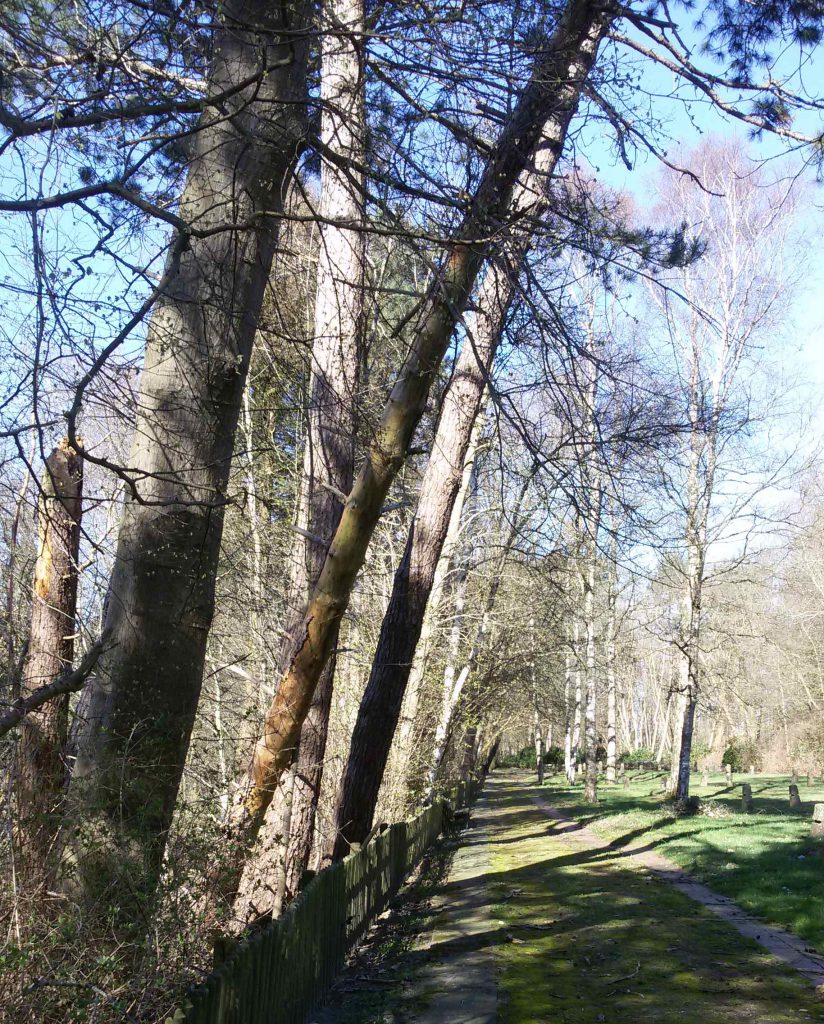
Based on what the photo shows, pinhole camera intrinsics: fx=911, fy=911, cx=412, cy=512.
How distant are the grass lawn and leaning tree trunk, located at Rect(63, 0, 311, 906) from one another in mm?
7097

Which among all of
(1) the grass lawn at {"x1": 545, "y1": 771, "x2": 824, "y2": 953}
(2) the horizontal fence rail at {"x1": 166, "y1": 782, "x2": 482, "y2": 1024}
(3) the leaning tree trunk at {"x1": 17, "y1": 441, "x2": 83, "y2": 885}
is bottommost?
(1) the grass lawn at {"x1": 545, "y1": 771, "x2": 824, "y2": 953}

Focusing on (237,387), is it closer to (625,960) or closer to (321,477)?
(321,477)

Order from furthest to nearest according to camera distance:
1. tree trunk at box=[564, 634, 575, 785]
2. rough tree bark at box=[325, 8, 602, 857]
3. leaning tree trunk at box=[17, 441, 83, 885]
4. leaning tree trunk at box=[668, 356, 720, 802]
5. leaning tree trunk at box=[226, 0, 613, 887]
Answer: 1. tree trunk at box=[564, 634, 575, 785]
2. leaning tree trunk at box=[668, 356, 720, 802]
3. rough tree bark at box=[325, 8, 602, 857]
4. leaning tree trunk at box=[226, 0, 613, 887]
5. leaning tree trunk at box=[17, 441, 83, 885]

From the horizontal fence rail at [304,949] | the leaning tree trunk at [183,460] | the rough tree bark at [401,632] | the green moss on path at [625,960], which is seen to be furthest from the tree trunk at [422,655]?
the leaning tree trunk at [183,460]

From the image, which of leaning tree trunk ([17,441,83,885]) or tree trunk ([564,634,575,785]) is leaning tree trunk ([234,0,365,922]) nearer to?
leaning tree trunk ([17,441,83,885])

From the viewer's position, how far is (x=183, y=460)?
4.03 meters

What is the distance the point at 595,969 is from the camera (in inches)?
306

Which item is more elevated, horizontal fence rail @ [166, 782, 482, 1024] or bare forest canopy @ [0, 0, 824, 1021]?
bare forest canopy @ [0, 0, 824, 1021]

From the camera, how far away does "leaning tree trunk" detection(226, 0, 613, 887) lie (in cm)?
497

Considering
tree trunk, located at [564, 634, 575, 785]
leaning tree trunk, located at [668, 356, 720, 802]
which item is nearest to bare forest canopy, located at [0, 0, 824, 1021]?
leaning tree trunk, located at [668, 356, 720, 802]

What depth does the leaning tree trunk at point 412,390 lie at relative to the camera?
16.3 ft

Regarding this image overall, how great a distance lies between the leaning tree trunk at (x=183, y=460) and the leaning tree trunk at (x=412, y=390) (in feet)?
3.31

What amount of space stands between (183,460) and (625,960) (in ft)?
21.4

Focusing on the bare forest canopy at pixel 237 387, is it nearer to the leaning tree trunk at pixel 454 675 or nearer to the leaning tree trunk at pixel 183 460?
the leaning tree trunk at pixel 183 460
